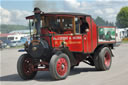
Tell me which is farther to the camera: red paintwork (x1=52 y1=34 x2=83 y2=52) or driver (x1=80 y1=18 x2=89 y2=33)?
driver (x1=80 y1=18 x2=89 y2=33)

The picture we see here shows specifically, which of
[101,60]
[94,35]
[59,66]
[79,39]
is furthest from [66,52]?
[101,60]

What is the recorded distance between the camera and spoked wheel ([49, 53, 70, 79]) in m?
7.91

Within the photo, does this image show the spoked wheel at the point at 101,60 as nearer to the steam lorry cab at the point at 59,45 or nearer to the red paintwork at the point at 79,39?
the steam lorry cab at the point at 59,45

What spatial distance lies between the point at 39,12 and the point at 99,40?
2.99m

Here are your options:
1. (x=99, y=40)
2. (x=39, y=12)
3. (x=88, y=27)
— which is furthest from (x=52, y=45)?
(x=99, y=40)

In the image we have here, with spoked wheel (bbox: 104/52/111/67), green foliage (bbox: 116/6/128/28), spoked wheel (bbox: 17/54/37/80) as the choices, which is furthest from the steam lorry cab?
green foliage (bbox: 116/6/128/28)

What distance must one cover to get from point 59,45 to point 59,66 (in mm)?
782

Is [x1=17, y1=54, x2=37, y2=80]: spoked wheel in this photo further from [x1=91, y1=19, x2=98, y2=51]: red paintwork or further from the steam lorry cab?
[x1=91, y1=19, x2=98, y2=51]: red paintwork

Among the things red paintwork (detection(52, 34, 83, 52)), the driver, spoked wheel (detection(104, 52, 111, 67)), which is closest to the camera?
red paintwork (detection(52, 34, 83, 52))

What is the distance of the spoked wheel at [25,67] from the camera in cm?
867

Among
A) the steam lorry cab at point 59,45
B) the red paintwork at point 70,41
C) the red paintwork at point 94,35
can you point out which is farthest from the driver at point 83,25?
the red paintwork at point 70,41

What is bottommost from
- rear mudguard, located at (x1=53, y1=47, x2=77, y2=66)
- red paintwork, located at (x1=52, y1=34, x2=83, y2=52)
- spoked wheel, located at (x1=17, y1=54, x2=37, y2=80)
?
spoked wheel, located at (x1=17, y1=54, x2=37, y2=80)

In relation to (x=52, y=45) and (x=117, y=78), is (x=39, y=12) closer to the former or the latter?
(x=52, y=45)

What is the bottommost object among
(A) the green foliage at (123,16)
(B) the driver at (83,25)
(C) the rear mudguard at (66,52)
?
(C) the rear mudguard at (66,52)
